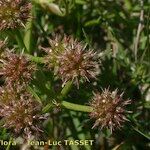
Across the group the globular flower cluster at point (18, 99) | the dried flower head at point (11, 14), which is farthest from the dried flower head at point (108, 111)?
the dried flower head at point (11, 14)

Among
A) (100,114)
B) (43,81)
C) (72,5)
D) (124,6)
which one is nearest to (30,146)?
(43,81)

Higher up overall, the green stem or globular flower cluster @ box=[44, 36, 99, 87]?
globular flower cluster @ box=[44, 36, 99, 87]

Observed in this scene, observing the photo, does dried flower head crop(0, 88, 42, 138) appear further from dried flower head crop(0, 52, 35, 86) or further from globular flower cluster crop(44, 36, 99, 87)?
globular flower cluster crop(44, 36, 99, 87)

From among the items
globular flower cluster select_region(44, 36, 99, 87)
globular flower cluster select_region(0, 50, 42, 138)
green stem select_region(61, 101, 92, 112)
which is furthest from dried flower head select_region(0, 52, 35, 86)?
green stem select_region(61, 101, 92, 112)

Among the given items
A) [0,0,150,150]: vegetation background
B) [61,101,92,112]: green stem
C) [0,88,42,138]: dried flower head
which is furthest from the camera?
[0,0,150,150]: vegetation background

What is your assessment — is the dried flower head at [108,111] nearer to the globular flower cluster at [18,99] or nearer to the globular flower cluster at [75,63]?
the globular flower cluster at [75,63]

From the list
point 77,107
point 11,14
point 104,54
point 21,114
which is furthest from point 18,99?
point 104,54

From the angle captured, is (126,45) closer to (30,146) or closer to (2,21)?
(30,146)
